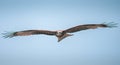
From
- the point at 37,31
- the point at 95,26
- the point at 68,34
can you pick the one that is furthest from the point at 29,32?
the point at 95,26

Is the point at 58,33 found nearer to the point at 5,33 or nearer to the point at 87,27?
the point at 87,27

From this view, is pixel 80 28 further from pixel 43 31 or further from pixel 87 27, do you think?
Result: pixel 43 31

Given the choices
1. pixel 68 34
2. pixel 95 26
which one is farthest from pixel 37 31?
pixel 95 26

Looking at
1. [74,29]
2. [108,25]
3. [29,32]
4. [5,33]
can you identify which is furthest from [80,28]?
[5,33]

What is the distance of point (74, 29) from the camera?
7.55 meters

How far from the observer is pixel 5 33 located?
25.7ft

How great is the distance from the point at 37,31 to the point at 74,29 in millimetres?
801

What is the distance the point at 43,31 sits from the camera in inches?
306

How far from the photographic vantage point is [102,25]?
25.0ft

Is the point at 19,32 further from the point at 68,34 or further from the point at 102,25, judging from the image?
the point at 102,25

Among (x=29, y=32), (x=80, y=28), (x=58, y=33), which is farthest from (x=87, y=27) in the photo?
(x=29, y=32)

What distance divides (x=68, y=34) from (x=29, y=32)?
821 millimetres

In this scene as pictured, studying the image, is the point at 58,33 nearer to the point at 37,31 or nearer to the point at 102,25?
the point at 37,31

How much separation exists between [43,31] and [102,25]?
125cm
